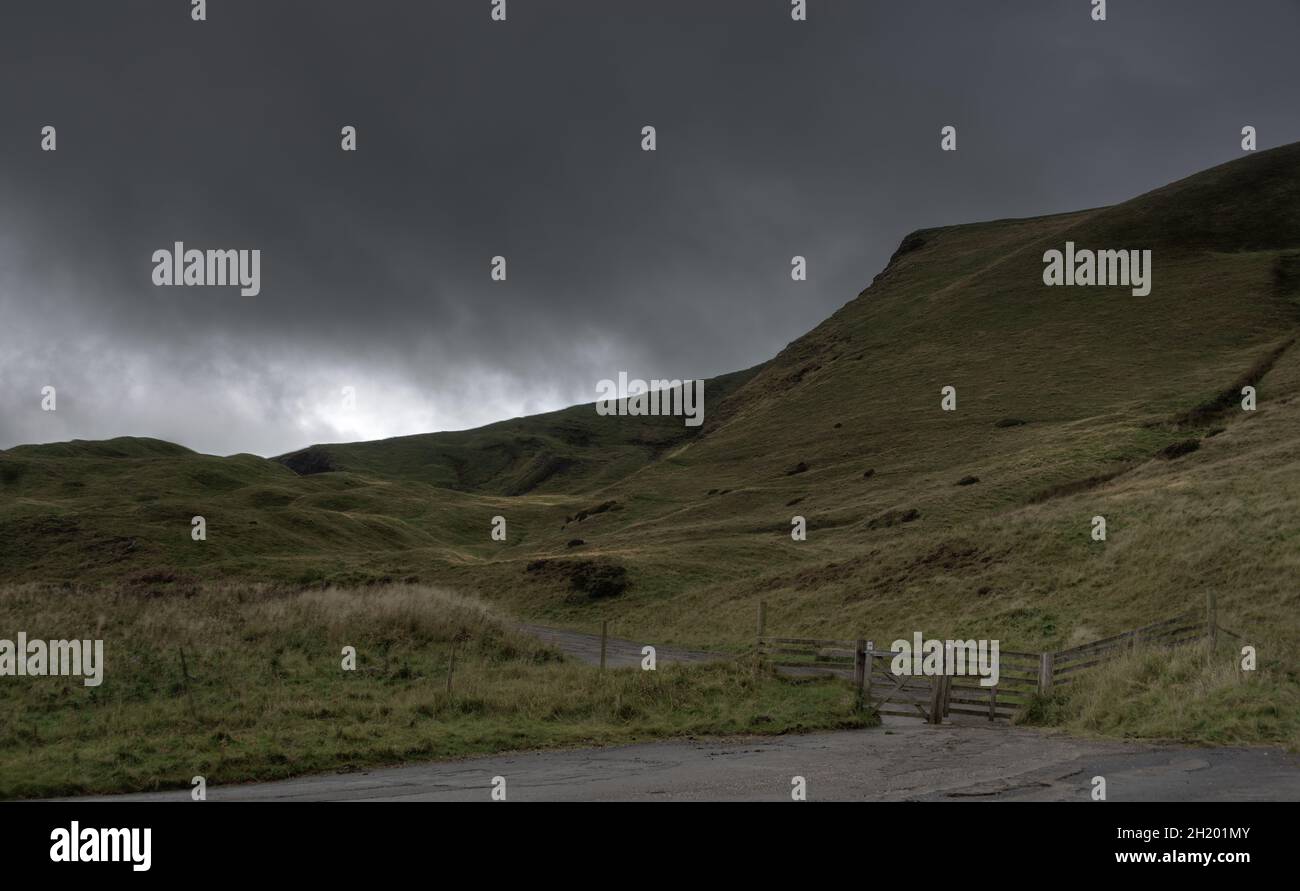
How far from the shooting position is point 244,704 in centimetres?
2002

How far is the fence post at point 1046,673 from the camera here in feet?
74.0

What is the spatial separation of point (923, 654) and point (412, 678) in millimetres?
14391

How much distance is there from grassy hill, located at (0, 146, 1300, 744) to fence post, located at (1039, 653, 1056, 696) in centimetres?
313

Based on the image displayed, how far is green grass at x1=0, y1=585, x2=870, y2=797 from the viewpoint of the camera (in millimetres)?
15773

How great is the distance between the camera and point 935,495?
2581 inches

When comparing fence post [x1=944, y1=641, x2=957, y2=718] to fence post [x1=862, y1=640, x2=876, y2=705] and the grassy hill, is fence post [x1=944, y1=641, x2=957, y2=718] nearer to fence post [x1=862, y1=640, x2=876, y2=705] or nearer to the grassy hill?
fence post [x1=862, y1=640, x2=876, y2=705]

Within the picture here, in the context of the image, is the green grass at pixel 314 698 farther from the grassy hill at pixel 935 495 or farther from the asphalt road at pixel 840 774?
the grassy hill at pixel 935 495

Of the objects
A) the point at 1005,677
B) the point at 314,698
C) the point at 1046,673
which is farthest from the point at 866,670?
the point at 314,698

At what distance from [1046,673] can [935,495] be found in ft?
145

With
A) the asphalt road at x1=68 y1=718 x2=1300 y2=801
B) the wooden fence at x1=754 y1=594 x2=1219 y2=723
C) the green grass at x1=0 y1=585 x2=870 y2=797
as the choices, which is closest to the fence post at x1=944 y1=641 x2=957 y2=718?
the wooden fence at x1=754 y1=594 x2=1219 y2=723

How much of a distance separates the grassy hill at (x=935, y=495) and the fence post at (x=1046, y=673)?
313 centimetres

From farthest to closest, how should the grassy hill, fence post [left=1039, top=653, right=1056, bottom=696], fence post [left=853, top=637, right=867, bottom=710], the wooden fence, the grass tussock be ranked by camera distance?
the grassy hill < fence post [left=853, top=637, right=867, bottom=710] < the wooden fence < fence post [left=1039, top=653, right=1056, bottom=696] < the grass tussock

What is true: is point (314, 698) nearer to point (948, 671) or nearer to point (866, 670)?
point (866, 670)
